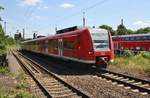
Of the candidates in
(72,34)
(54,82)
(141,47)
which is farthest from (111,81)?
(141,47)

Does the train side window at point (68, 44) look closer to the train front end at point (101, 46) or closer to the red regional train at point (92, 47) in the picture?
the red regional train at point (92, 47)

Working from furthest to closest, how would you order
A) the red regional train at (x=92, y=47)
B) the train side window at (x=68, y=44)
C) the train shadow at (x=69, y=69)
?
the train side window at (x=68, y=44) → the train shadow at (x=69, y=69) → the red regional train at (x=92, y=47)

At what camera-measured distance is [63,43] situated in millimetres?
22703

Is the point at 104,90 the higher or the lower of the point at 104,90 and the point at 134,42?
the lower

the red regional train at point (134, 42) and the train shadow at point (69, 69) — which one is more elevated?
the red regional train at point (134, 42)

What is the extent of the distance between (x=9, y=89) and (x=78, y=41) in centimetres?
747

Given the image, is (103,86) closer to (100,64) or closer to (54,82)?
(54,82)

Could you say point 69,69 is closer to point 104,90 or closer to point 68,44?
point 68,44

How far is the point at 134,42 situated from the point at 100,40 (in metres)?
26.0

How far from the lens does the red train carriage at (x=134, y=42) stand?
40.1 metres

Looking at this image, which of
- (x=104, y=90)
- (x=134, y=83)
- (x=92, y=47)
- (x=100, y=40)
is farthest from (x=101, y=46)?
(x=104, y=90)

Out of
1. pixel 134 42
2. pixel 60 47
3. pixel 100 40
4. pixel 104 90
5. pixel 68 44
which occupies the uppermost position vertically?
pixel 100 40

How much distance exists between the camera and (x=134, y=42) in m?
43.4

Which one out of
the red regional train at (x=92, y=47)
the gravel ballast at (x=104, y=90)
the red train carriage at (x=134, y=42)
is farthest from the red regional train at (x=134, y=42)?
the gravel ballast at (x=104, y=90)
